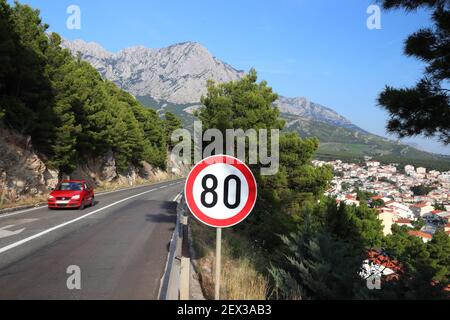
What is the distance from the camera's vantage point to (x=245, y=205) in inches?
197

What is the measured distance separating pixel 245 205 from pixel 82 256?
556cm

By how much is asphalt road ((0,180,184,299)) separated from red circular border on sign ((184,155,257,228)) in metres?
2.00

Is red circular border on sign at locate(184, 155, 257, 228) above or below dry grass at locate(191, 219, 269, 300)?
above

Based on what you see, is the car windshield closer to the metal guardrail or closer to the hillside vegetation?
the hillside vegetation

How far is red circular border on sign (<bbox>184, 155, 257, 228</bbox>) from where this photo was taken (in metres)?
5.00

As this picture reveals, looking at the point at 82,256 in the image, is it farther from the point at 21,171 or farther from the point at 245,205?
the point at 21,171

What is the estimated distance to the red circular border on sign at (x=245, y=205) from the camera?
16.4ft

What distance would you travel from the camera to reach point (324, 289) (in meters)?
6.58

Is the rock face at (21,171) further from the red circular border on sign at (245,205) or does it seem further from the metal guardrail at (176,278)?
the red circular border on sign at (245,205)

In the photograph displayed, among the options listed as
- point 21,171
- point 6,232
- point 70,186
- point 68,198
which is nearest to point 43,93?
point 21,171

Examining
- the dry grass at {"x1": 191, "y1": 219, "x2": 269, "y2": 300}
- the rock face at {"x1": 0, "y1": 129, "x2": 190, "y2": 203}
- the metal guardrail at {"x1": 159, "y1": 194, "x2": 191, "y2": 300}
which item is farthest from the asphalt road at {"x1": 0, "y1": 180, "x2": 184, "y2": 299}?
the rock face at {"x1": 0, "y1": 129, "x2": 190, "y2": 203}

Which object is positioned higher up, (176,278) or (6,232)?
(176,278)
